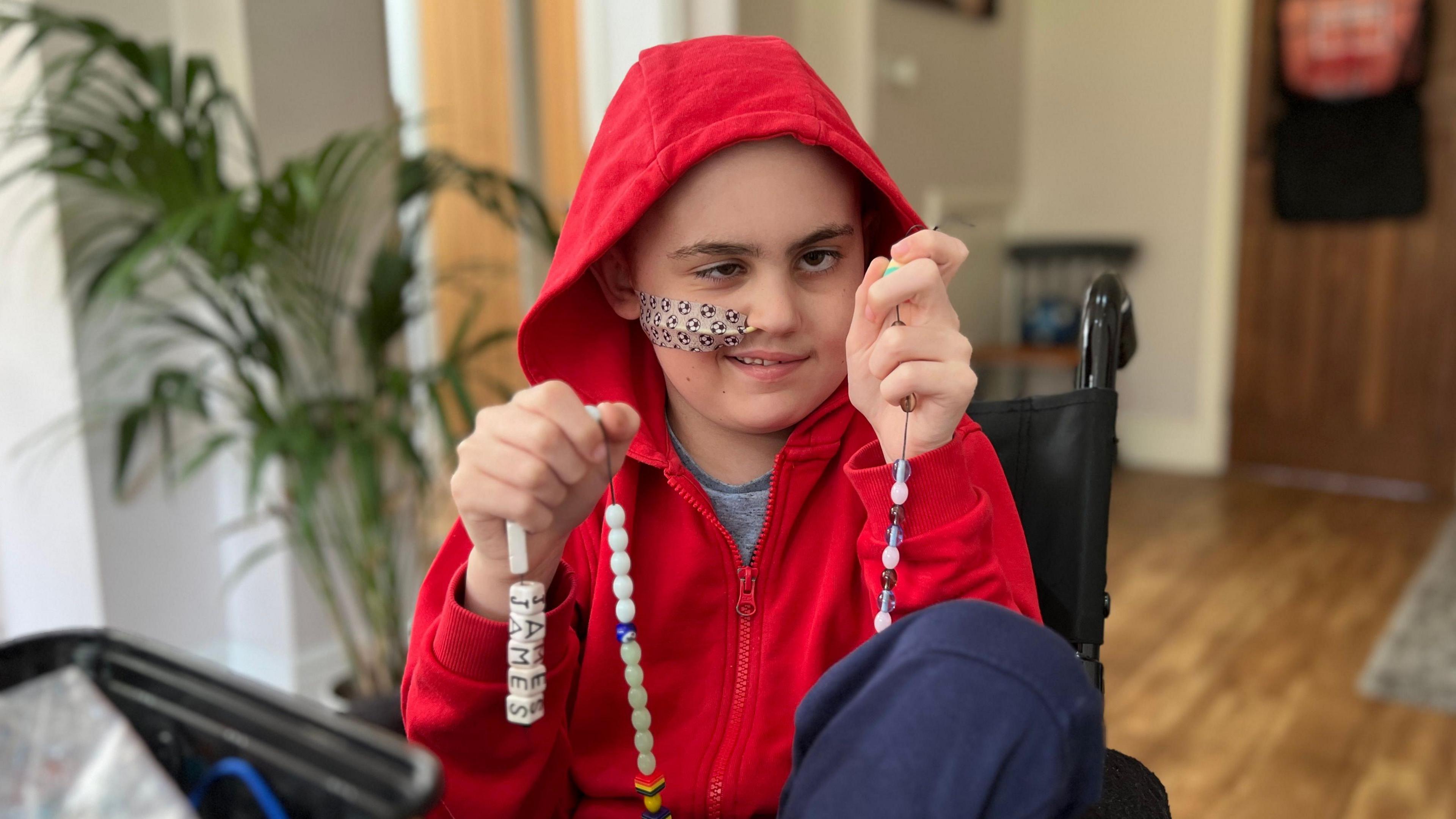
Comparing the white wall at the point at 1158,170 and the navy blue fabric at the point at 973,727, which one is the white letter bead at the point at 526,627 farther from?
the white wall at the point at 1158,170

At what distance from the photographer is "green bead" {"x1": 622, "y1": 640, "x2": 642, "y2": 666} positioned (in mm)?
789

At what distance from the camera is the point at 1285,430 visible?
4359mm

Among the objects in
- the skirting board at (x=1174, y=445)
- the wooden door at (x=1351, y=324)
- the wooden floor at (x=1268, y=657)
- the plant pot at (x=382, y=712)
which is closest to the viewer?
the plant pot at (x=382, y=712)

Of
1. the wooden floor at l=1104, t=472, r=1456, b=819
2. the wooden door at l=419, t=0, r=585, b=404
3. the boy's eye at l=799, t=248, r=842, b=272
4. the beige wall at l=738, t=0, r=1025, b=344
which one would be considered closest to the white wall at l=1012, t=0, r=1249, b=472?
the beige wall at l=738, t=0, r=1025, b=344

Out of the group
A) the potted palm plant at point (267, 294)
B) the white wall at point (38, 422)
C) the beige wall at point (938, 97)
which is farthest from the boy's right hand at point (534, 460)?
the beige wall at point (938, 97)

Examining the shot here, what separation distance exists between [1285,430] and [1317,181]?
1051mm

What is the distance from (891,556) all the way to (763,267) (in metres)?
0.26

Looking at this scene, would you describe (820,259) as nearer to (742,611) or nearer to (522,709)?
(742,611)

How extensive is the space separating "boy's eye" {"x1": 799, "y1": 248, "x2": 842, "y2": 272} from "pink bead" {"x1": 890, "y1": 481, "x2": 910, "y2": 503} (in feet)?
0.67

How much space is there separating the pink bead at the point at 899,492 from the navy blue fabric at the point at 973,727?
0.60 ft

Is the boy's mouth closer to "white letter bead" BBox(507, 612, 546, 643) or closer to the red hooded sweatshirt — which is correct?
the red hooded sweatshirt

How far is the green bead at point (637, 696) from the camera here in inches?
31.8

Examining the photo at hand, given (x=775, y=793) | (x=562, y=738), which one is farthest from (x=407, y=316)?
(x=775, y=793)

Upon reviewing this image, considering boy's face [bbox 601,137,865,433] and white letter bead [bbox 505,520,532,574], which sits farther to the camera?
boy's face [bbox 601,137,865,433]
